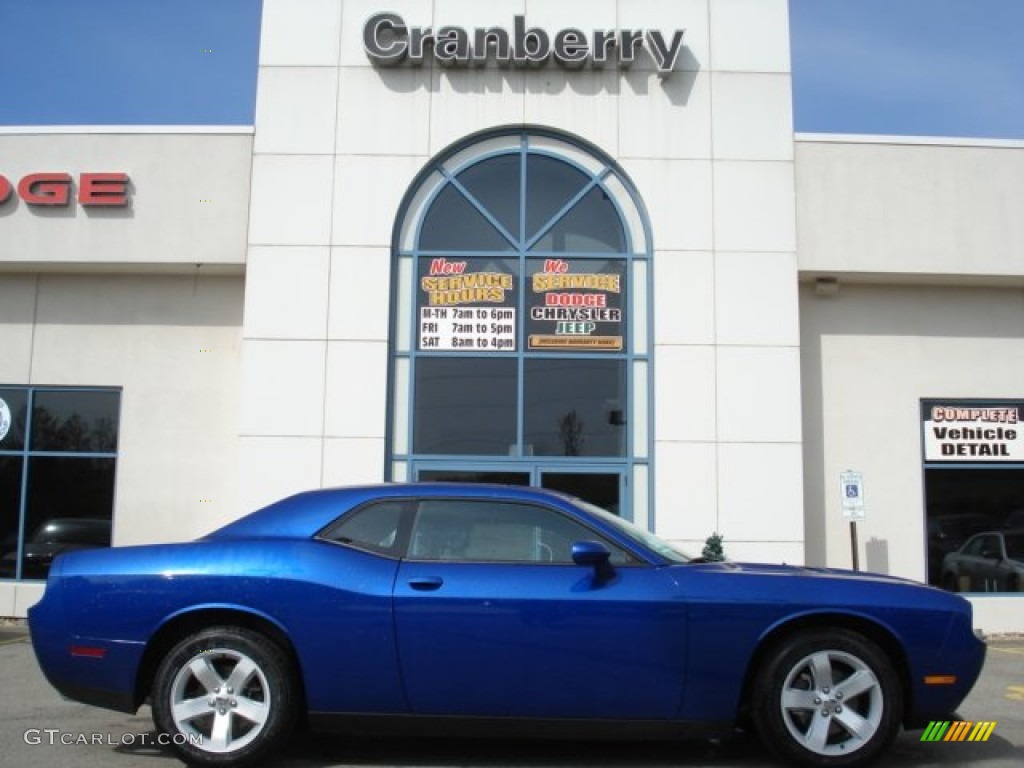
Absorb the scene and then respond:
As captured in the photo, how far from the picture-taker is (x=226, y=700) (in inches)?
198

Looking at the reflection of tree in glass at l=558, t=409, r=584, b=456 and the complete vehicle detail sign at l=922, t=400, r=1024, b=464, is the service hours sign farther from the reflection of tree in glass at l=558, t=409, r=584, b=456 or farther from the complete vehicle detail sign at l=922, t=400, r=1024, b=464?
the complete vehicle detail sign at l=922, t=400, r=1024, b=464

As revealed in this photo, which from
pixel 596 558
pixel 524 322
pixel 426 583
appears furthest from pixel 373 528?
pixel 524 322

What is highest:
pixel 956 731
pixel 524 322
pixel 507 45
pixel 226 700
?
pixel 507 45

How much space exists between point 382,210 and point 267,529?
23.8 feet

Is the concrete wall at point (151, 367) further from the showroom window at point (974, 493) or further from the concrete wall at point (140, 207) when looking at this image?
the showroom window at point (974, 493)

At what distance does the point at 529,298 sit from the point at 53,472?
250 inches

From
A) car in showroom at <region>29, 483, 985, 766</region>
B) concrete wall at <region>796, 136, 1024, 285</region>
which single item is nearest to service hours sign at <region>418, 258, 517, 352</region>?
concrete wall at <region>796, 136, 1024, 285</region>

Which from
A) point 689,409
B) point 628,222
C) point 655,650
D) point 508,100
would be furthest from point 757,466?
point 655,650

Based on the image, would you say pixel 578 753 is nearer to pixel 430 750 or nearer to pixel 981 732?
pixel 430 750

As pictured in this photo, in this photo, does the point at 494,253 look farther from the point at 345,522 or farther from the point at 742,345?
the point at 345,522

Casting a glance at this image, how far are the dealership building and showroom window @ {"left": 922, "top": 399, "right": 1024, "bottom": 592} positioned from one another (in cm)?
4

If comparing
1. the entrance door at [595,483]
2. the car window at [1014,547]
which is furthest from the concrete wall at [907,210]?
the entrance door at [595,483]

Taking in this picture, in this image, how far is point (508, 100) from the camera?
12.4 meters

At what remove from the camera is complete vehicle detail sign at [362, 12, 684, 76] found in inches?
482
